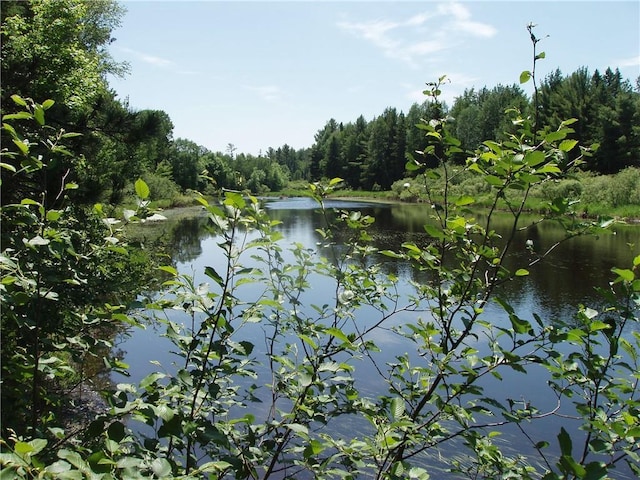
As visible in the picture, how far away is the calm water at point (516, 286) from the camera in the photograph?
7445 mm

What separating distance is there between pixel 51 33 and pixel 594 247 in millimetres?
20568

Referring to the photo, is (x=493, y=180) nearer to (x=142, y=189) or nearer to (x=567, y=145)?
(x=567, y=145)

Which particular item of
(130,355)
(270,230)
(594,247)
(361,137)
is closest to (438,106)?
(270,230)

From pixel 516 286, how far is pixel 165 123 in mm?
30157

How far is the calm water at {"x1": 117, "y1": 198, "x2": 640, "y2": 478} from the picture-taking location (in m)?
7.45

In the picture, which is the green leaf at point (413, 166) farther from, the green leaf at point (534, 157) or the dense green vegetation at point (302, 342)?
the green leaf at point (534, 157)

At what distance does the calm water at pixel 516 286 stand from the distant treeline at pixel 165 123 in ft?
6.54

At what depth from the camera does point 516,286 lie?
45.1ft

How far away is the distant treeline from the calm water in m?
1.99

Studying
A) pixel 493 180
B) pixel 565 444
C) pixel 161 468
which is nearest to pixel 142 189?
pixel 161 468

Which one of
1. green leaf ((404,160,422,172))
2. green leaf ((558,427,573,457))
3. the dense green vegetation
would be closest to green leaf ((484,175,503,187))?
the dense green vegetation

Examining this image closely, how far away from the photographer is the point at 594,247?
19922mm

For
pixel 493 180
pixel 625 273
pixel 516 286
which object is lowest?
pixel 516 286

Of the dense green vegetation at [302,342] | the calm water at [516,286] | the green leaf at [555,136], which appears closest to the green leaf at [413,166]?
the dense green vegetation at [302,342]
